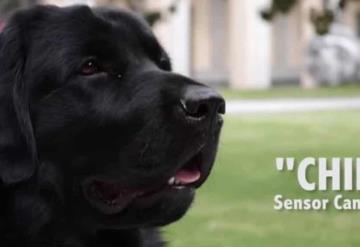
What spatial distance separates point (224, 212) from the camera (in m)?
7.80

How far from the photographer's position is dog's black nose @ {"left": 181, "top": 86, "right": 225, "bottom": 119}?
2.87 meters

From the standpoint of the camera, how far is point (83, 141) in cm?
302

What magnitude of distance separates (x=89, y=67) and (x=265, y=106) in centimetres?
1551

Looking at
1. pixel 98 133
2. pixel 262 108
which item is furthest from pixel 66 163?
pixel 262 108

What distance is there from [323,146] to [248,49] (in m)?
18.4

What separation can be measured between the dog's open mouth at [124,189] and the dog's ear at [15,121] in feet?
0.69

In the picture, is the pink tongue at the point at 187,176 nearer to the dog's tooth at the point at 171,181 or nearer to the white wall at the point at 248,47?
the dog's tooth at the point at 171,181

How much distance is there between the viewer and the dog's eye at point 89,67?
9.90ft

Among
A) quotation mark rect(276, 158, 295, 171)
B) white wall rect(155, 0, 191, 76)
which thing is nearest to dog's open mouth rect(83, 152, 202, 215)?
quotation mark rect(276, 158, 295, 171)

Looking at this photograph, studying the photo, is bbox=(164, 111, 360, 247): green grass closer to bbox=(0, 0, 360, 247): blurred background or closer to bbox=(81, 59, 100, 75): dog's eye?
bbox=(0, 0, 360, 247): blurred background

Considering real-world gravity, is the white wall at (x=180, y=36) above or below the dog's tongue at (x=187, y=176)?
below

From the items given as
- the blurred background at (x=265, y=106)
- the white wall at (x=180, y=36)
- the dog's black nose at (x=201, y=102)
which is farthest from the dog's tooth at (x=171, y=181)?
the white wall at (x=180, y=36)

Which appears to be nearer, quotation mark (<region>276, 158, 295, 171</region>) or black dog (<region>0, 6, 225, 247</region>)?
black dog (<region>0, 6, 225, 247</region>)

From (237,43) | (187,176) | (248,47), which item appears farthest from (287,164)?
(237,43)
